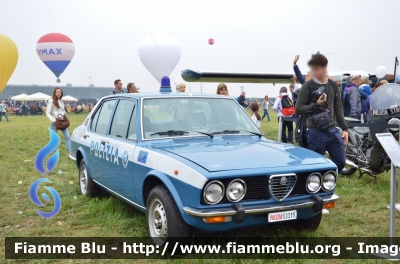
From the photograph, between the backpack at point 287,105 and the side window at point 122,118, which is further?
the backpack at point 287,105

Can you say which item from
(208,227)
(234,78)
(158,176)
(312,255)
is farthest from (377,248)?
(234,78)

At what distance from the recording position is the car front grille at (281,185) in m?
3.65

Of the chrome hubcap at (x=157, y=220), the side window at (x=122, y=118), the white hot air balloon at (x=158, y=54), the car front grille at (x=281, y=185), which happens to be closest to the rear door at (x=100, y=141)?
the side window at (x=122, y=118)

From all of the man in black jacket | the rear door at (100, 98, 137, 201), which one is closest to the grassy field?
the rear door at (100, 98, 137, 201)

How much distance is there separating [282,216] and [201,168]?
2.84ft

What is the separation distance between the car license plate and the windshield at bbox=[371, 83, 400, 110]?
3718mm

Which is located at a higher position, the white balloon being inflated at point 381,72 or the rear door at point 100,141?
the white balloon being inflated at point 381,72

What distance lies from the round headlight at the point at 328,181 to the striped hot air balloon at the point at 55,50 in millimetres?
33190

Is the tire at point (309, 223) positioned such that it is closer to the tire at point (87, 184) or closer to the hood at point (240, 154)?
the hood at point (240, 154)

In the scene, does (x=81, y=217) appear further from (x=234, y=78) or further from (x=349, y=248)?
(x=234, y=78)

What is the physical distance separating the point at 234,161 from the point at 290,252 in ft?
3.64

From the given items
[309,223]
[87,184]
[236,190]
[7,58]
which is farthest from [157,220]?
[7,58]

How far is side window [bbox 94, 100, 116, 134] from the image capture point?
18.4ft

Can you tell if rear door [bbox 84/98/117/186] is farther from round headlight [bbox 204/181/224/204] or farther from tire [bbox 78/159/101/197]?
round headlight [bbox 204/181/224/204]
